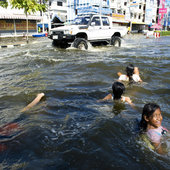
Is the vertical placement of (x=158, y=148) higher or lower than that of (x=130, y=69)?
lower

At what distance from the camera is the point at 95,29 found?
11.6 metres

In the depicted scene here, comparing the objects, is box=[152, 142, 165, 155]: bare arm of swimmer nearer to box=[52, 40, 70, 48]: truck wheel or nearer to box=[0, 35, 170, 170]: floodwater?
box=[0, 35, 170, 170]: floodwater

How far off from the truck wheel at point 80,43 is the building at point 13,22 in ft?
75.1

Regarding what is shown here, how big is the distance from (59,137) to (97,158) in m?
0.71

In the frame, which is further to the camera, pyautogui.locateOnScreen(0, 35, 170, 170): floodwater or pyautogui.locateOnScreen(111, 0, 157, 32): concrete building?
pyautogui.locateOnScreen(111, 0, 157, 32): concrete building

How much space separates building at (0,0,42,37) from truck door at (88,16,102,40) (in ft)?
74.1

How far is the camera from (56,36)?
11.0m

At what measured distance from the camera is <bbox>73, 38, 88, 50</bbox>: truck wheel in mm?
10922

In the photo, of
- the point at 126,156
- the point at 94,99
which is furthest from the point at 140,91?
the point at 126,156

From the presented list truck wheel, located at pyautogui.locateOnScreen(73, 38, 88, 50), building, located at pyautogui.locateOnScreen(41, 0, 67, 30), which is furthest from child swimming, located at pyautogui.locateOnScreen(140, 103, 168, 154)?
building, located at pyautogui.locateOnScreen(41, 0, 67, 30)

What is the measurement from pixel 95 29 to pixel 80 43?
1.40 metres

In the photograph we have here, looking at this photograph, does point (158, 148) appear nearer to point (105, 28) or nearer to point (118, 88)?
point (118, 88)

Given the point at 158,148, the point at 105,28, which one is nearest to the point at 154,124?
the point at 158,148

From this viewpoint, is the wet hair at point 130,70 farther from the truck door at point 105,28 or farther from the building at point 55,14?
the building at point 55,14
